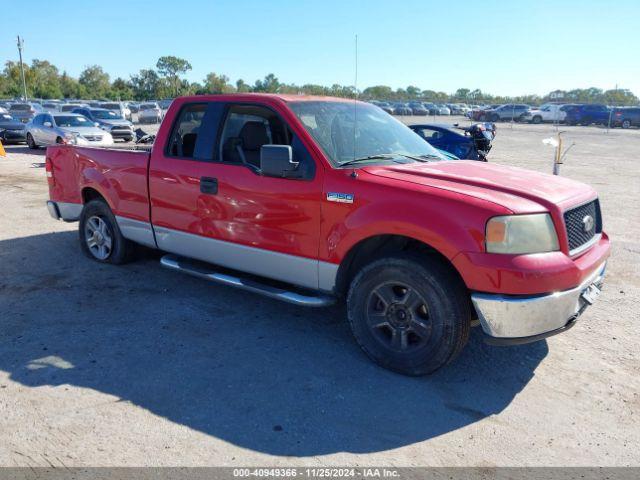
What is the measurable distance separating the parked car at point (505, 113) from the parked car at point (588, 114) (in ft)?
15.9

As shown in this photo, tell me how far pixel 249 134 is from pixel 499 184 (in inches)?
86.0

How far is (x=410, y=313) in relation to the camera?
378 cm

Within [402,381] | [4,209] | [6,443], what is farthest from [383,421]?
[4,209]

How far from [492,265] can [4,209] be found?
8969 mm

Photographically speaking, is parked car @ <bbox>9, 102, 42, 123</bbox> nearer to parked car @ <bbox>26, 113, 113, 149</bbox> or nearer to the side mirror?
parked car @ <bbox>26, 113, 113, 149</bbox>

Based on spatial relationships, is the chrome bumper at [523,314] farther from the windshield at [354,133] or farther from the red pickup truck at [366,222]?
the windshield at [354,133]

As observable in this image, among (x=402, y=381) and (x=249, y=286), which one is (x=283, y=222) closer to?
(x=249, y=286)

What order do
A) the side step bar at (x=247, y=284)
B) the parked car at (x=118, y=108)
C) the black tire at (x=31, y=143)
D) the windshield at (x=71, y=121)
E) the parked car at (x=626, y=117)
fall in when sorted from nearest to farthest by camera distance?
1. the side step bar at (x=247, y=284)
2. the windshield at (x=71, y=121)
3. the black tire at (x=31, y=143)
4. the parked car at (x=118, y=108)
5. the parked car at (x=626, y=117)

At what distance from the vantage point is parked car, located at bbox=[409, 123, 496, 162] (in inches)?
513

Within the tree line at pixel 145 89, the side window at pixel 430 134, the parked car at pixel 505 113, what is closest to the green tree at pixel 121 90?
the tree line at pixel 145 89

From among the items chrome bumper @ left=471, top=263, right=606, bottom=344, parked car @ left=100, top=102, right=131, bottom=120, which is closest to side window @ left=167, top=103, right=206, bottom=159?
chrome bumper @ left=471, top=263, right=606, bottom=344

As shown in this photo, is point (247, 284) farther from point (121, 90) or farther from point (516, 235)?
point (121, 90)

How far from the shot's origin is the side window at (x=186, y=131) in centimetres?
513

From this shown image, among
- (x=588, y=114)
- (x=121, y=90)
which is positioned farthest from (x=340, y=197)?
(x=121, y=90)
